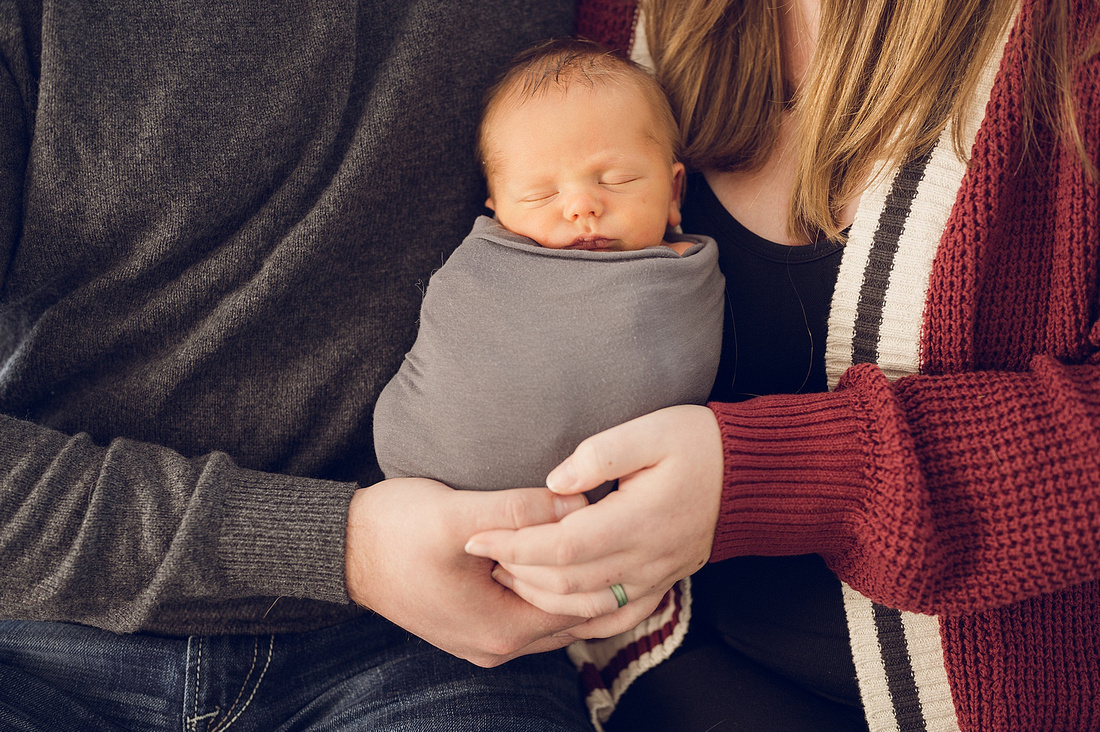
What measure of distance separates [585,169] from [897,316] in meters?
0.49

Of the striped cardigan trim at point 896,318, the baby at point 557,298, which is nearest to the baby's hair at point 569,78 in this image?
the baby at point 557,298

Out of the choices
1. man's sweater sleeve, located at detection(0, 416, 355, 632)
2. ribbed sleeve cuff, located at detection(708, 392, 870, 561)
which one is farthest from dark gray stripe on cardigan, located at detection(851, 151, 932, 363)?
man's sweater sleeve, located at detection(0, 416, 355, 632)

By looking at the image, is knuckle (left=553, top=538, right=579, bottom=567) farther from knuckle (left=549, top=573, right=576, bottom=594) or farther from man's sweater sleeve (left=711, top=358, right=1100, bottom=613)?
man's sweater sleeve (left=711, top=358, right=1100, bottom=613)

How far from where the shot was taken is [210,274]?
3.35 ft

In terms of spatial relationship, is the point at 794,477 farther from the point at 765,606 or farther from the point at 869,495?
the point at 765,606

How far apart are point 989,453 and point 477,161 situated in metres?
0.86

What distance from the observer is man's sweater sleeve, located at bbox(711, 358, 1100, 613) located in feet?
2.56

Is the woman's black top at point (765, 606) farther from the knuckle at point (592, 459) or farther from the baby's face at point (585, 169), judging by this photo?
the knuckle at point (592, 459)

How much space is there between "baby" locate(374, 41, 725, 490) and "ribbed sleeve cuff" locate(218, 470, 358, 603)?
0.40 ft

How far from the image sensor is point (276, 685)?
1.03 m

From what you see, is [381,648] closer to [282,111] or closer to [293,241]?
[293,241]

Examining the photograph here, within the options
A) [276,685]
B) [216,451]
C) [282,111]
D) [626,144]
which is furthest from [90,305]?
[626,144]

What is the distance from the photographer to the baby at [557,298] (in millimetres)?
912

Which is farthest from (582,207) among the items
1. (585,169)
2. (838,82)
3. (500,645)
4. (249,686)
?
(249,686)
